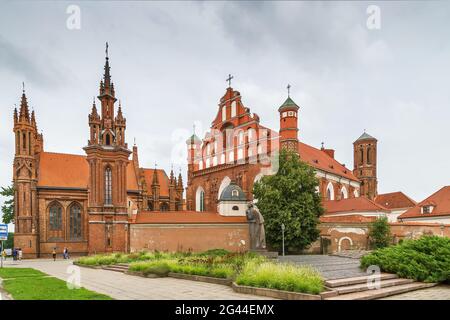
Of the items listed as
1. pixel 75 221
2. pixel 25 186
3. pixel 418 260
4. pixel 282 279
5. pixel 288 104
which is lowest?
pixel 75 221

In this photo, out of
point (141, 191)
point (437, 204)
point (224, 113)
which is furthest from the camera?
point (141, 191)

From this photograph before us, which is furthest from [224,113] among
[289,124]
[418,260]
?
[418,260]

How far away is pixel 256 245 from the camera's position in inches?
922

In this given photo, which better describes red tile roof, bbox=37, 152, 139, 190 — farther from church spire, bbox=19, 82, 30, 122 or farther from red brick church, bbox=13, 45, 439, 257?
church spire, bbox=19, 82, 30, 122

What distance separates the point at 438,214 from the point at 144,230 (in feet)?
102

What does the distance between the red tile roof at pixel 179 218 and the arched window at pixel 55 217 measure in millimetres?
13119

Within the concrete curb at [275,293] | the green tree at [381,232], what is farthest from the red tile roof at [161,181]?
the concrete curb at [275,293]

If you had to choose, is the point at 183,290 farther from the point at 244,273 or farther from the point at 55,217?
the point at 55,217

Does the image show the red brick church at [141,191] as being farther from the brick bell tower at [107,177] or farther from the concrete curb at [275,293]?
the concrete curb at [275,293]

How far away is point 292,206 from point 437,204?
67.5ft

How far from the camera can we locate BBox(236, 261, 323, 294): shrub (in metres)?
11.3

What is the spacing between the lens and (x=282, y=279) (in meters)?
11.8

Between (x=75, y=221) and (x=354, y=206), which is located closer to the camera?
(x=75, y=221)
